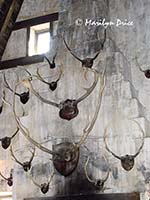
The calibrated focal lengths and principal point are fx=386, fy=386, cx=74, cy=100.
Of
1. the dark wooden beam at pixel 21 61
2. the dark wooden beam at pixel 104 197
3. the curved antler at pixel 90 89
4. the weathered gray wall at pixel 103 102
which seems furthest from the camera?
the dark wooden beam at pixel 21 61

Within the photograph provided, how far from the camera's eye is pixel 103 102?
6602 millimetres

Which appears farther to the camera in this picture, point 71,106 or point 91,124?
point 71,106

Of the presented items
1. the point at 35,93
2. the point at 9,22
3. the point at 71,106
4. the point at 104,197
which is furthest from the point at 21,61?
the point at 104,197

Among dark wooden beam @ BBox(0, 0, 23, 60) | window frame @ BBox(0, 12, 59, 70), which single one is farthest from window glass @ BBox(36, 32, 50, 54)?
dark wooden beam @ BBox(0, 0, 23, 60)

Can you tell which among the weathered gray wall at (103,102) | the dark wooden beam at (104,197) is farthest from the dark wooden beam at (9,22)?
the dark wooden beam at (104,197)

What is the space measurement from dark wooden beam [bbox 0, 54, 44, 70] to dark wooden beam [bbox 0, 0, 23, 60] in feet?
0.93

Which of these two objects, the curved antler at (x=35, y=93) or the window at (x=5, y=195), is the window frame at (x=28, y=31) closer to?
the curved antler at (x=35, y=93)

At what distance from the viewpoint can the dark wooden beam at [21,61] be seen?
909cm

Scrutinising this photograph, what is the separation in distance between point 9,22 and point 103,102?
13.4 feet

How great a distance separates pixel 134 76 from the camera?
684 cm

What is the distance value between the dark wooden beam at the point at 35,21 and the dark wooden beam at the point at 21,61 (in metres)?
0.91

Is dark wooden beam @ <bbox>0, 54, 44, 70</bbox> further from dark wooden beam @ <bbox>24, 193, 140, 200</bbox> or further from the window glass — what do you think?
dark wooden beam @ <bbox>24, 193, 140, 200</bbox>

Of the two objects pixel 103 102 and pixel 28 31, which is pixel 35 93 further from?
pixel 28 31

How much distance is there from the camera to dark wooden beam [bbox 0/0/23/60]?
9320 millimetres
